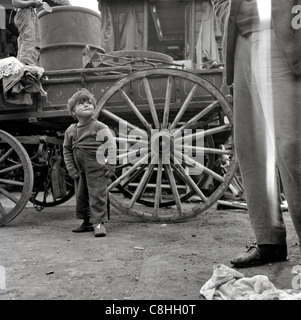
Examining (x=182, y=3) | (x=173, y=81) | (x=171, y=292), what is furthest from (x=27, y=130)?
(x=182, y=3)

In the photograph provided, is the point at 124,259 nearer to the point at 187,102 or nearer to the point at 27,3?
the point at 187,102

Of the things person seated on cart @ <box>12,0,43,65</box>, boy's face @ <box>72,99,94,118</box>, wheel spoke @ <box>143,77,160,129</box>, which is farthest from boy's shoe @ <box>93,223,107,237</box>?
person seated on cart @ <box>12,0,43,65</box>

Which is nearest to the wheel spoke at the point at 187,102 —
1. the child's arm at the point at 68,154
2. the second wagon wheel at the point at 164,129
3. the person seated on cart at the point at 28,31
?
the second wagon wheel at the point at 164,129

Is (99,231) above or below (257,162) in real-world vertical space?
below

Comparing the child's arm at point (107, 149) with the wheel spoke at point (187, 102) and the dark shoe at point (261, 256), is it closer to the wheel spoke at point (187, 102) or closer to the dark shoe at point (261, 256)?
the wheel spoke at point (187, 102)

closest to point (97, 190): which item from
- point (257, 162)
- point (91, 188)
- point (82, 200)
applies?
point (91, 188)

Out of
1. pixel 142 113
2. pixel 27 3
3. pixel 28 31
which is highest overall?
pixel 27 3

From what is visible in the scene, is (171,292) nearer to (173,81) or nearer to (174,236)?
(174,236)

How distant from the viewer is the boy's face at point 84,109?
12.2ft

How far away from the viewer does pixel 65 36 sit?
15.6 ft

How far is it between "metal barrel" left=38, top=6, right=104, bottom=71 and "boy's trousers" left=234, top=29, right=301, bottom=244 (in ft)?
9.42

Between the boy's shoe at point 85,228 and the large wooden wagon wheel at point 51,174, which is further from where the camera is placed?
the large wooden wagon wheel at point 51,174

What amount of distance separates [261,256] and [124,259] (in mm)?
878
